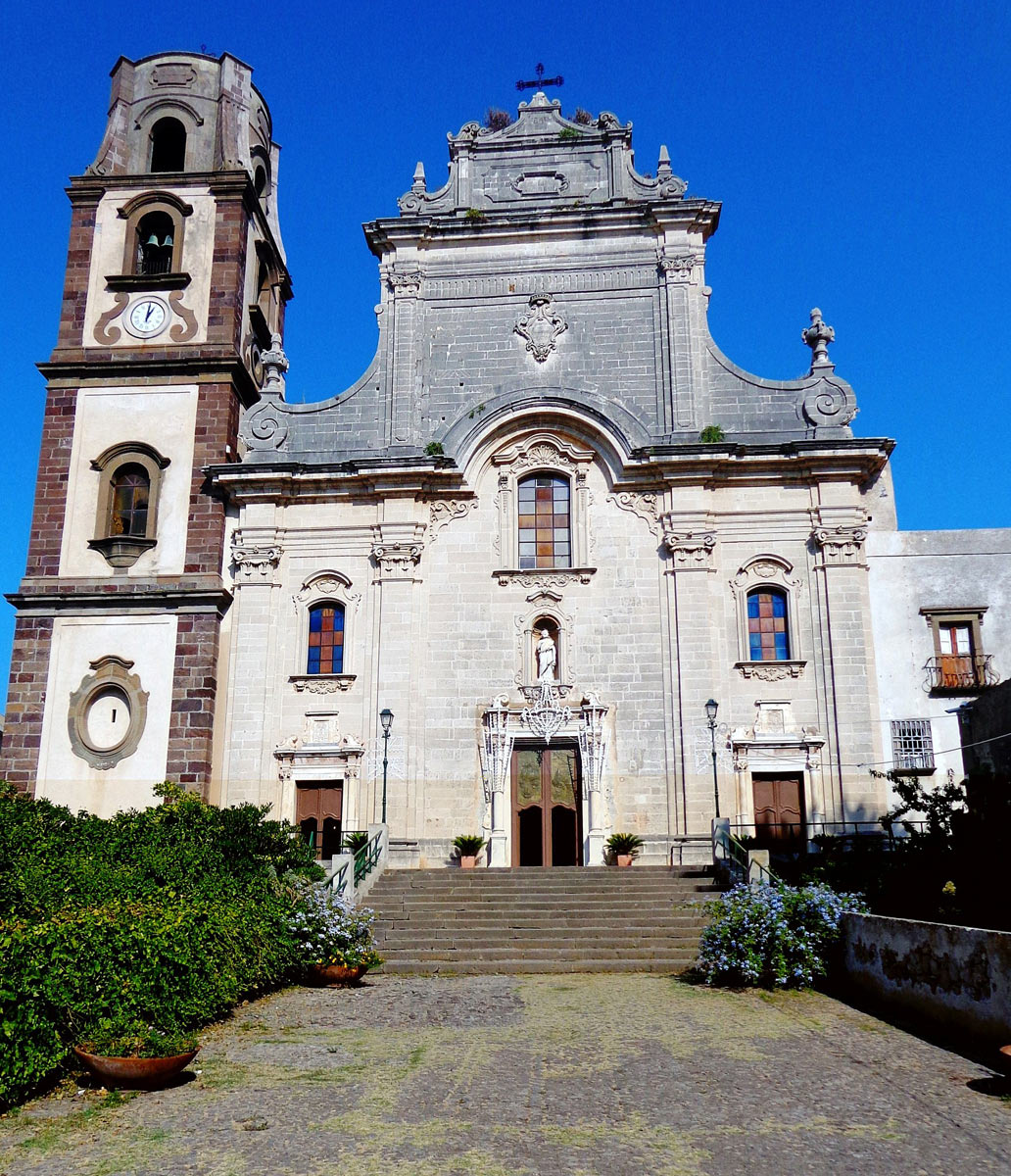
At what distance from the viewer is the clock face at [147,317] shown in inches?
1089

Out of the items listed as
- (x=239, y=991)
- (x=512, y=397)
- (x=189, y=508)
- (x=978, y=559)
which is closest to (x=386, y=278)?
(x=512, y=397)

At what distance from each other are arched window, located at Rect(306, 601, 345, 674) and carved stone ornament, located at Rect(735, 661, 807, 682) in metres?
8.90

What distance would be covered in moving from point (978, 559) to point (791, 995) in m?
14.3

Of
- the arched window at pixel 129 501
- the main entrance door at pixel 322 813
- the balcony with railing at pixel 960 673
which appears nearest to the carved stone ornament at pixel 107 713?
the arched window at pixel 129 501

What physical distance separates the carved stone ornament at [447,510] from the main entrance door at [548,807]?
5.66 m

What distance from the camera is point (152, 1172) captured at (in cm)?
671

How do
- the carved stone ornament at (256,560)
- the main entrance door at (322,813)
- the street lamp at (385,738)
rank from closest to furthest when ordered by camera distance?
the street lamp at (385,738) < the main entrance door at (322,813) < the carved stone ornament at (256,560)

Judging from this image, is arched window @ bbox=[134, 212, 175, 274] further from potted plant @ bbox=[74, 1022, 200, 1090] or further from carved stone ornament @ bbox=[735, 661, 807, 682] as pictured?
potted plant @ bbox=[74, 1022, 200, 1090]

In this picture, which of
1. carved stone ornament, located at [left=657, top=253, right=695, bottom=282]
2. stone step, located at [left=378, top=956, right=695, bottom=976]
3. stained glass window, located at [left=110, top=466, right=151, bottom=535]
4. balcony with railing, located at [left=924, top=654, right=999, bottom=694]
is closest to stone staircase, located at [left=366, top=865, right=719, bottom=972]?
stone step, located at [left=378, top=956, right=695, bottom=976]

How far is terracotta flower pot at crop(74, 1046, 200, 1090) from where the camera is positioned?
27.8ft

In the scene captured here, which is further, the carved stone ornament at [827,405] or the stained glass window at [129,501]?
the stained glass window at [129,501]

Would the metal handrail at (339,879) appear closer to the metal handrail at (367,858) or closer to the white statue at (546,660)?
the metal handrail at (367,858)

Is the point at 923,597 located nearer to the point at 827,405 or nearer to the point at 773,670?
the point at 773,670

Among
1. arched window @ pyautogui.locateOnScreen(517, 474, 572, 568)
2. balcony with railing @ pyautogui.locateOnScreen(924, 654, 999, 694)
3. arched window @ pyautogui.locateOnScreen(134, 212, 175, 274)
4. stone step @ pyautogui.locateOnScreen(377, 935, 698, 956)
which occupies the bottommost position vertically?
stone step @ pyautogui.locateOnScreen(377, 935, 698, 956)
